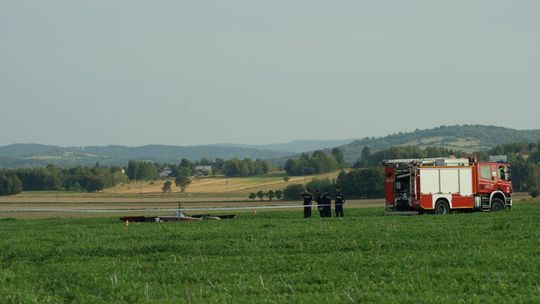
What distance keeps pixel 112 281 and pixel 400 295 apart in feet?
22.2

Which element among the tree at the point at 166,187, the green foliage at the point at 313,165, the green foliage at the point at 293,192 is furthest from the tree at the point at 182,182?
the green foliage at the point at 293,192

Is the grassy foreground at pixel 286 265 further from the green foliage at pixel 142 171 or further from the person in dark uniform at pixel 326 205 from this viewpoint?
the green foliage at pixel 142 171

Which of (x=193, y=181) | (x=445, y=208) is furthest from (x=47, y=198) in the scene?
(x=445, y=208)

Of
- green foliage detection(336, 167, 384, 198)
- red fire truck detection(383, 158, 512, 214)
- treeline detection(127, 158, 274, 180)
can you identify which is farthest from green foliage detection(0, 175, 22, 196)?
red fire truck detection(383, 158, 512, 214)

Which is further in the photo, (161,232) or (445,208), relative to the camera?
(445,208)

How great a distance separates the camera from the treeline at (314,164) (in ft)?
478

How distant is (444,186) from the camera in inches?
1832

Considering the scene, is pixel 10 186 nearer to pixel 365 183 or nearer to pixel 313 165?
pixel 313 165

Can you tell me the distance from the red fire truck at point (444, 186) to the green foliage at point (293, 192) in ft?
194

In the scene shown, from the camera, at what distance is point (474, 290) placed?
1695 cm

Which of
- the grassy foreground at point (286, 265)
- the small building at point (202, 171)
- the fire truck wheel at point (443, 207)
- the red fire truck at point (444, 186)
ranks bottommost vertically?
the grassy foreground at point (286, 265)

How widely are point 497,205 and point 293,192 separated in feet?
205

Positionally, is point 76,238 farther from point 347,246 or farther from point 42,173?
point 42,173

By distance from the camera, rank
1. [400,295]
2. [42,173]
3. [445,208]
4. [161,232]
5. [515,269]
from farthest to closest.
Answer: [42,173], [445,208], [161,232], [515,269], [400,295]
